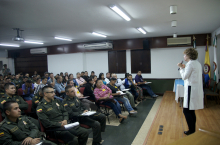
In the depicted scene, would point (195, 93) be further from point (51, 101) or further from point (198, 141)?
point (51, 101)

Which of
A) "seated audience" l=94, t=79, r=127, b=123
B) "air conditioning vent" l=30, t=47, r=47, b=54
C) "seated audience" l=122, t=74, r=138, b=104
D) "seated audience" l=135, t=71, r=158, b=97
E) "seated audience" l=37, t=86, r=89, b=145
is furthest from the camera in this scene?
"air conditioning vent" l=30, t=47, r=47, b=54

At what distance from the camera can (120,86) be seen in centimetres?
604

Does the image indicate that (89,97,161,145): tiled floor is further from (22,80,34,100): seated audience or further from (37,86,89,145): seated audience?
(22,80,34,100): seated audience

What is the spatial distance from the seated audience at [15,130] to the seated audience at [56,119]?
238mm

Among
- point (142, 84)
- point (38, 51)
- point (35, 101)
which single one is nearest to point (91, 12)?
point (35, 101)

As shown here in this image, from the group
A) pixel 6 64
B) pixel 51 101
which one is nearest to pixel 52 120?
pixel 51 101

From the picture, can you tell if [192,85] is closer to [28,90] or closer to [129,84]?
[129,84]

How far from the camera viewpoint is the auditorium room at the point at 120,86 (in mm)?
2510

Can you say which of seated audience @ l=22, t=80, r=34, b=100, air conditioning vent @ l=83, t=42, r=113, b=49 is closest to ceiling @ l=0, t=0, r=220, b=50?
seated audience @ l=22, t=80, r=34, b=100

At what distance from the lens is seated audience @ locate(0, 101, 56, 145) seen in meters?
2.00

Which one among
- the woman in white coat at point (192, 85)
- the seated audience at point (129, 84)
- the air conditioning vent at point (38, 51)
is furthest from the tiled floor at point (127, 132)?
the air conditioning vent at point (38, 51)

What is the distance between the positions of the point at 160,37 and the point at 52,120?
6832 millimetres

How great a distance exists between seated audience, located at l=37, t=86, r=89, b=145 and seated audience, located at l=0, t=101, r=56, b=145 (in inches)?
9.4

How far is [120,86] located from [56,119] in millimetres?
3614
